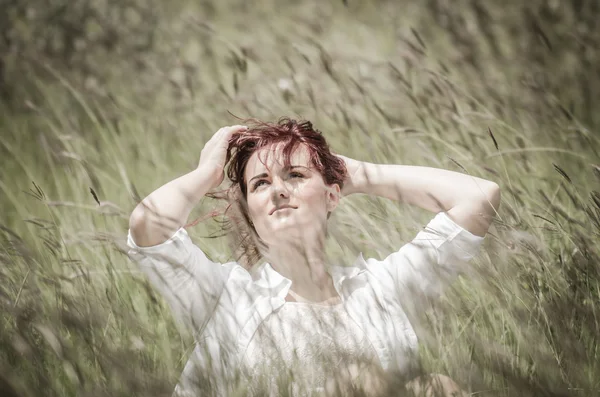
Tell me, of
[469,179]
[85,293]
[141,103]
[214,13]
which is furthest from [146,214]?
[214,13]

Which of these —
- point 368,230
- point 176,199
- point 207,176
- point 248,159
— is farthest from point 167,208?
point 368,230

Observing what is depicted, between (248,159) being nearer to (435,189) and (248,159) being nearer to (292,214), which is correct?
(292,214)

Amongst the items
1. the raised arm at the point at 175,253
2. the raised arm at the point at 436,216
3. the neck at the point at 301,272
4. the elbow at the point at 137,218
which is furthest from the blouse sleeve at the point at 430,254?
the elbow at the point at 137,218

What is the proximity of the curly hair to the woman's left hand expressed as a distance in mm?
19

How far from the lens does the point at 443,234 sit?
5.32 feet

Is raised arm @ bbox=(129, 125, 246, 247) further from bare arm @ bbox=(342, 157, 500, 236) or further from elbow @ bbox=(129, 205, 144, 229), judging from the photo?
bare arm @ bbox=(342, 157, 500, 236)

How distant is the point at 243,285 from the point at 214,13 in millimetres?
4922

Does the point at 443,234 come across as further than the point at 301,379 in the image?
Yes

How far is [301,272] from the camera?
167 cm

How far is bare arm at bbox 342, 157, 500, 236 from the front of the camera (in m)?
1.67

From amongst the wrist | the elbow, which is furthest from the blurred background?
the wrist

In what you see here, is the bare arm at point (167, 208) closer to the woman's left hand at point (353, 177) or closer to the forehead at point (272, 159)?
the forehead at point (272, 159)

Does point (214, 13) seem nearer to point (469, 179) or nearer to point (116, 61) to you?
point (116, 61)

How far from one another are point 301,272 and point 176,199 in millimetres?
337
